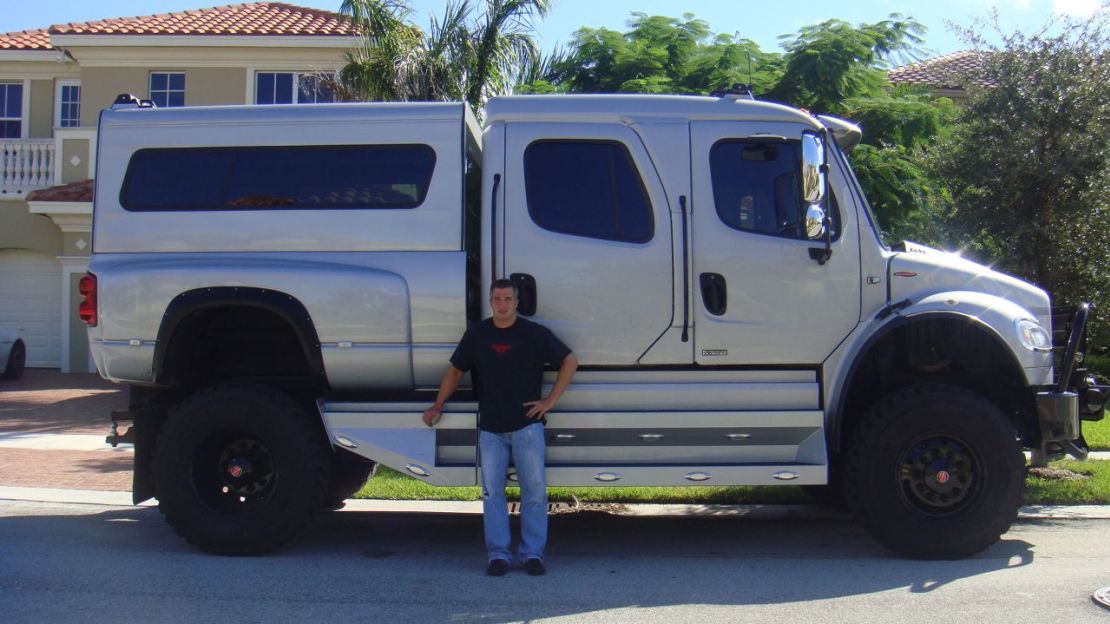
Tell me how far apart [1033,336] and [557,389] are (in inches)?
118

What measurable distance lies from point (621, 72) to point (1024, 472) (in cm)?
839

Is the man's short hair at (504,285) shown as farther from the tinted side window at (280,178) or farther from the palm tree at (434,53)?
the palm tree at (434,53)

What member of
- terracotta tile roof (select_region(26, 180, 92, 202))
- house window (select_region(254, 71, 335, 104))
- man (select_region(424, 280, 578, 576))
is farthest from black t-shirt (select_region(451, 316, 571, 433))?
terracotta tile roof (select_region(26, 180, 92, 202))

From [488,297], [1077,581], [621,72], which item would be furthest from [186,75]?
[1077,581]

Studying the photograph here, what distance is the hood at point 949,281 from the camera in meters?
6.51

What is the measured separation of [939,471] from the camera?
6.39 metres

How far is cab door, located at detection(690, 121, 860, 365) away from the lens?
6.43 m

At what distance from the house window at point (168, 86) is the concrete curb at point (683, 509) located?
41.4 feet

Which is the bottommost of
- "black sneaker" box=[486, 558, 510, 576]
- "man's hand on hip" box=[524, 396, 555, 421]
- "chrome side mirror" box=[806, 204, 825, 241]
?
"black sneaker" box=[486, 558, 510, 576]

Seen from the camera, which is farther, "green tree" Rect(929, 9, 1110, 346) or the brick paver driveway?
the brick paver driveway

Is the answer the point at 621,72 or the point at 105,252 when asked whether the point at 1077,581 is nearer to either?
the point at 105,252

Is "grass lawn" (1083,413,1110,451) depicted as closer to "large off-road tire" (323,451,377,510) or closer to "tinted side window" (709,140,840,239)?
"tinted side window" (709,140,840,239)

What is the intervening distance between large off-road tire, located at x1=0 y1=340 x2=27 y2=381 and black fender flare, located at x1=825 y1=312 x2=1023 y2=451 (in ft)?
52.7

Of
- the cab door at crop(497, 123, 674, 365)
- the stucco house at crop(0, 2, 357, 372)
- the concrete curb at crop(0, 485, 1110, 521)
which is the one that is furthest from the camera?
the stucco house at crop(0, 2, 357, 372)
